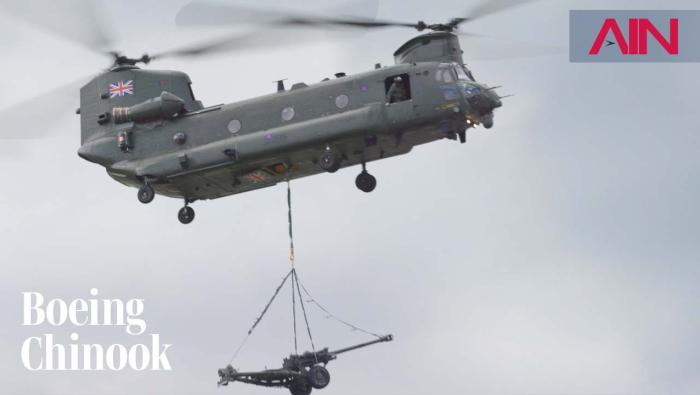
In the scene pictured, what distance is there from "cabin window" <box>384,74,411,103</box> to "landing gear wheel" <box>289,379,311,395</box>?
9218 millimetres

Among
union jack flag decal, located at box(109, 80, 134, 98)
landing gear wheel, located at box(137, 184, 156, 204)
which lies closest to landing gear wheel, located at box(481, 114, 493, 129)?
landing gear wheel, located at box(137, 184, 156, 204)

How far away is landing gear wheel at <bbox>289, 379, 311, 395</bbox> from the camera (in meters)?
62.9

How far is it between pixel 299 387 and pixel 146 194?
749cm

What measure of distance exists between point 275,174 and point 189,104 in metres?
4.25

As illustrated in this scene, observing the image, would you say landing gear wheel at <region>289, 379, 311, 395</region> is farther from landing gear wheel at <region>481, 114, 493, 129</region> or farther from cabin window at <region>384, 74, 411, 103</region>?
landing gear wheel at <region>481, 114, 493, 129</region>

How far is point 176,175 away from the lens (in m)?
62.4

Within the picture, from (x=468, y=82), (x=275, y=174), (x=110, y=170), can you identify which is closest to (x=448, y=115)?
(x=468, y=82)

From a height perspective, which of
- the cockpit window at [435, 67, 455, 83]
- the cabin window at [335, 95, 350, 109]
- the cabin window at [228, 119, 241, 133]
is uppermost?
the cockpit window at [435, 67, 455, 83]

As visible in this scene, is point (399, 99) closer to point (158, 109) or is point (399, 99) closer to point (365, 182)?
point (365, 182)

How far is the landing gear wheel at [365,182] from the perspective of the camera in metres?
61.8

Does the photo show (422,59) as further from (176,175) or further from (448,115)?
(176,175)

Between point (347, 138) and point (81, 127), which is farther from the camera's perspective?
point (81, 127)

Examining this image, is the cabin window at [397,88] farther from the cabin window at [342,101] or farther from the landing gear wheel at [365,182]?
the landing gear wheel at [365,182]

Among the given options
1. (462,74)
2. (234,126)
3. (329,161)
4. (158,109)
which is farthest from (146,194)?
(462,74)
